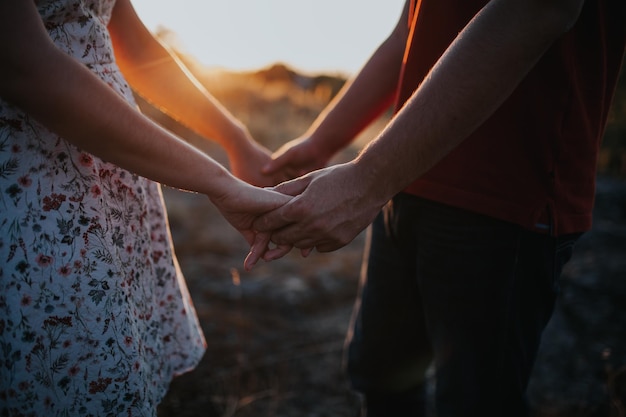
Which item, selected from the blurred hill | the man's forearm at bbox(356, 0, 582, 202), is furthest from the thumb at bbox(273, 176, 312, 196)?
the blurred hill

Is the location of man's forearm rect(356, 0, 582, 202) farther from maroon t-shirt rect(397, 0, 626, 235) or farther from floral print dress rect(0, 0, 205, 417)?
floral print dress rect(0, 0, 205, 417)

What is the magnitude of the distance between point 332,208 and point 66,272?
2.33 feet

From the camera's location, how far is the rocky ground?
2.46 meters

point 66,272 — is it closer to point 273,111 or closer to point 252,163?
point 252,163

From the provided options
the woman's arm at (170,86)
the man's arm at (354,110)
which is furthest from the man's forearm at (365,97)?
the woman's arm at (170,86)

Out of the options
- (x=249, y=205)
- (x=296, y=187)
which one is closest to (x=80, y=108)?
(x=249, y=205)

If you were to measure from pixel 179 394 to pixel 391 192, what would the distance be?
1.93 meters

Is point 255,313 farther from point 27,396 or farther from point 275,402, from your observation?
point 27,396

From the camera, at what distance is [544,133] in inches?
48.0

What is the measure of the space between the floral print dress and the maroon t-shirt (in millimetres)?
958

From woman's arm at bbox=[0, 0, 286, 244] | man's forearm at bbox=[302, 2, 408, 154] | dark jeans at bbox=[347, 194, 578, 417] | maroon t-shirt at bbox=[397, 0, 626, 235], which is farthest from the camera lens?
man's forearm at bbox=[302, 2, 408, 154]

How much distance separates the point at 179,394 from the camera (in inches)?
97.0

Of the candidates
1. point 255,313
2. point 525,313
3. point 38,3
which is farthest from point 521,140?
point 255,313

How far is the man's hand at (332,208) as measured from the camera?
125cm
